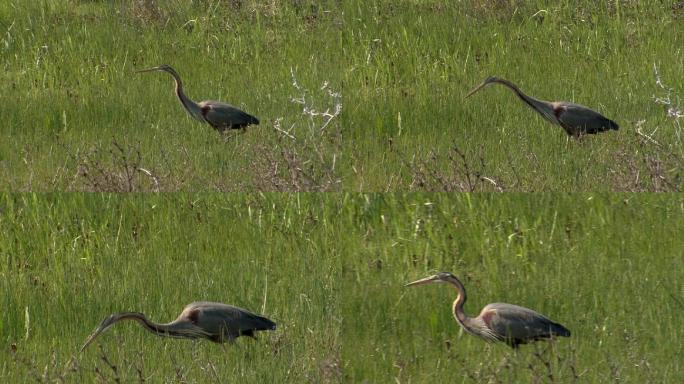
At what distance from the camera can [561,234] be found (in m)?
8.82

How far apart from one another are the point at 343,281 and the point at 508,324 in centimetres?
127

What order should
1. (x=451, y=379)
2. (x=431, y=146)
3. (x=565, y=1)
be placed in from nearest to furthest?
(x=451, y=379)
(x=431, y=146)
(x=565, y=1)

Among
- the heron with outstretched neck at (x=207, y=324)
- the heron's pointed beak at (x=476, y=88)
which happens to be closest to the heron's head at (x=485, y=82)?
the heron's pointed beak at (x=476, y=88)

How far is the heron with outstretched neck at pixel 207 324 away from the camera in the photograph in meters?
8.38

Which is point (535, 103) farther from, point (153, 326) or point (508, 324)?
point (153, 326)

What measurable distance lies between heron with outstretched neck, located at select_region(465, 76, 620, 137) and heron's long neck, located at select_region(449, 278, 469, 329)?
243 centimetres

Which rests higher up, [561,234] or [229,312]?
[561,234]

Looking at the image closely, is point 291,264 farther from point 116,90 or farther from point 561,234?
point 116,90

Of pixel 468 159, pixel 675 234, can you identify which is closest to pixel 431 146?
pixel 468 159

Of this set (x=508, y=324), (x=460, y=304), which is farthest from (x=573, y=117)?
Answer: (x=508, y=324)

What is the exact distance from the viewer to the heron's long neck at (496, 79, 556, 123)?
1045cm

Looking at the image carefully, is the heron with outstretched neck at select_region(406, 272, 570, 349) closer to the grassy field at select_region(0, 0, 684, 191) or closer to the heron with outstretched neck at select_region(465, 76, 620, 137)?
the grassy field at select_region(0, 0, 684, 191)

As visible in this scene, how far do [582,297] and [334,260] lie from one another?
5.82ft

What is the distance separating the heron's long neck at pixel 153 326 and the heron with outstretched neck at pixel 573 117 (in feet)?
12.3
